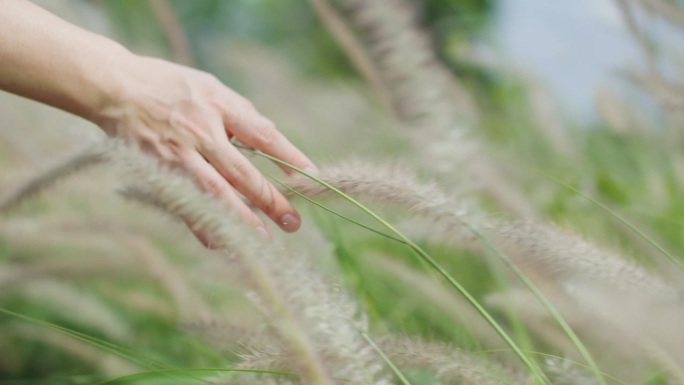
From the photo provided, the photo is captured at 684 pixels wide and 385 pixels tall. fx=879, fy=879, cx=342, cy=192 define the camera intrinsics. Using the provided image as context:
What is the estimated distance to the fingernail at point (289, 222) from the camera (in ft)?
2.87

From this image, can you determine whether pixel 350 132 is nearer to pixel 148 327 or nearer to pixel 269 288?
pixel 148 327

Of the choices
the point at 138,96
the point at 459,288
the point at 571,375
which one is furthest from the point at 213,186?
the point at 571,375

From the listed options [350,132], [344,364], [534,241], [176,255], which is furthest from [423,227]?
[176,255]

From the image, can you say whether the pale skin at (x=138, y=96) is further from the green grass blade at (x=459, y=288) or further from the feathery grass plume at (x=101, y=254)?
the feathery grass plume at (x=101, y=254)

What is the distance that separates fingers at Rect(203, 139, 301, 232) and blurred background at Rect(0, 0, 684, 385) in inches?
2.9

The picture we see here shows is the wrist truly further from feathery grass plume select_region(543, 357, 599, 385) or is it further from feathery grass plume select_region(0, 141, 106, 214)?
feathery grass plume select_region(543, 357, 599, 385)

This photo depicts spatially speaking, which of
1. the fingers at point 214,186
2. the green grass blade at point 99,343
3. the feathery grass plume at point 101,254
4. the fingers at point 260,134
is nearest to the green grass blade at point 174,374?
the green grass blade at point 99,343

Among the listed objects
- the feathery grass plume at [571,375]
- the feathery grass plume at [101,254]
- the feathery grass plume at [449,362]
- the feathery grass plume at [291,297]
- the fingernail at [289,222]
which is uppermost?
the feathery grass plume at [101,254]

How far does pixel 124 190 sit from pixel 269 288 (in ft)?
1.43

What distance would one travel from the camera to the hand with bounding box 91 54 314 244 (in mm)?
857

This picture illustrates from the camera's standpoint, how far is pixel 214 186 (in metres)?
0.84

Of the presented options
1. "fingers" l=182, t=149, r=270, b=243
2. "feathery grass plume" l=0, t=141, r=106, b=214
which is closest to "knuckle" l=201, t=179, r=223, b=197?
"fingers" l=182, t=149, r=270, b=243

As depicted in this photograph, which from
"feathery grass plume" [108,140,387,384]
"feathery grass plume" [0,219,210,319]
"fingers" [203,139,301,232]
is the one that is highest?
"feathery grass plume" [0,219,210,319]

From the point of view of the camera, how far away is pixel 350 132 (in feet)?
5.94
